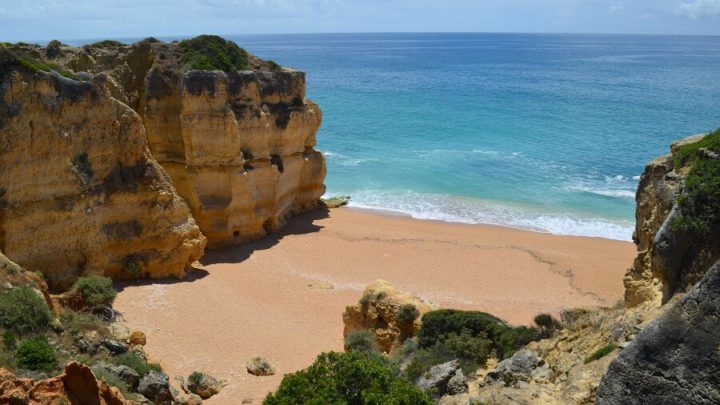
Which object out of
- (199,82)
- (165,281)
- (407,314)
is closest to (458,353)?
(407,314)

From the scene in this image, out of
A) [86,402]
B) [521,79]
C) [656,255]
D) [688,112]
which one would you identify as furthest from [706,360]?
[521,79]

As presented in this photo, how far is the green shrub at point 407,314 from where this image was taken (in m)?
18.3

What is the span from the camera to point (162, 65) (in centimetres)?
2845

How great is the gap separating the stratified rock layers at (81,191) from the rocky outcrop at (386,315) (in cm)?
800

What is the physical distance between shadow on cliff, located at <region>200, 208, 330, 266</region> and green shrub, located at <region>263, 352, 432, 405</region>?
1674 cm

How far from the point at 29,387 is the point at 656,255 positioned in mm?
11826

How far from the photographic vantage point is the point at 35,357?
11.7 m

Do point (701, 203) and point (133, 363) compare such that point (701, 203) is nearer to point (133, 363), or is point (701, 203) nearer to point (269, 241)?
point (133, 363)

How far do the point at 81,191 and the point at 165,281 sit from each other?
4.75 metres

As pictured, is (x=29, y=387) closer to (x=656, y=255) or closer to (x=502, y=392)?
(x=502, y=392)

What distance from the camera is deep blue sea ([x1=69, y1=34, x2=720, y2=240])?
4194 cm

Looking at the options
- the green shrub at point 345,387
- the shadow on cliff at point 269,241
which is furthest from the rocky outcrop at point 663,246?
the shadow on cliff at point 269,241

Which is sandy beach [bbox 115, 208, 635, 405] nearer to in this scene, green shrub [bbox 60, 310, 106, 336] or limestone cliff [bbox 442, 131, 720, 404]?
green shrub [bbox 60, 310, 106, 336]

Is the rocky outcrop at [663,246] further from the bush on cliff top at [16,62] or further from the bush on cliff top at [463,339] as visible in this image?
the bush on cliff top at [16,62]
